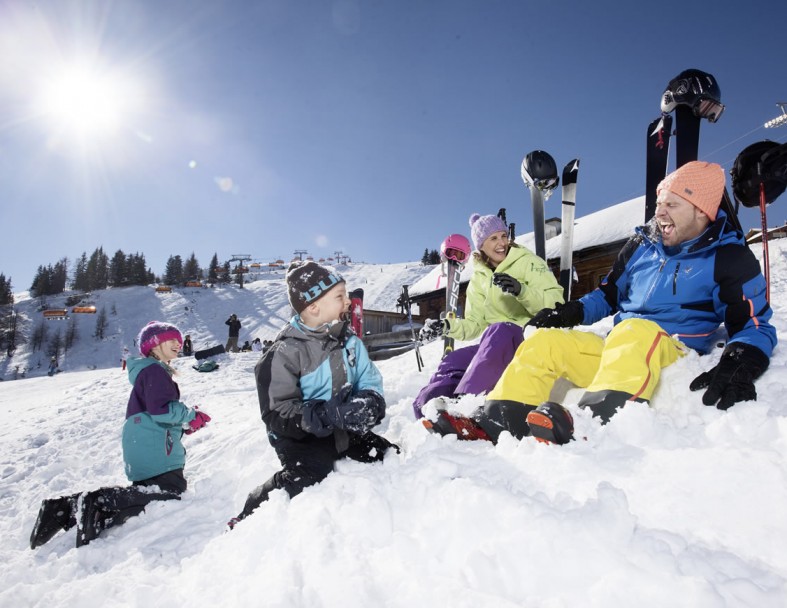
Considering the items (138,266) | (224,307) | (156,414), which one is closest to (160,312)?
(224,307)

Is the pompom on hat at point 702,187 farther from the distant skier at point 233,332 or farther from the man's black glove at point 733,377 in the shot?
the distant skier at point 233,332

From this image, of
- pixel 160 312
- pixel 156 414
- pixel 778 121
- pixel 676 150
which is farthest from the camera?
pixel 160 312

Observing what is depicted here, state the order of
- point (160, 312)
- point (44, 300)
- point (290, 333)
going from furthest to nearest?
1. point (44, 300)
2. point (160, 312)
3. point (290, 333)

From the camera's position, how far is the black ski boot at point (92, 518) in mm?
2425

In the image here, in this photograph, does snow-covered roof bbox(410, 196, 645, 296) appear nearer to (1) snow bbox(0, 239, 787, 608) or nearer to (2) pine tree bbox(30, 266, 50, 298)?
(1) snow bbox(0, 239, 787, 608)

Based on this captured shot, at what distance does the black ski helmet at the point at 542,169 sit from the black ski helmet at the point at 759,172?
247cm

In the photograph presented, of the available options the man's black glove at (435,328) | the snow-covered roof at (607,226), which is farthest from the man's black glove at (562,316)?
the snow-covered roof at (607,226)

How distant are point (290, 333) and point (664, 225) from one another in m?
2.29

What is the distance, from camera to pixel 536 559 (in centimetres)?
108

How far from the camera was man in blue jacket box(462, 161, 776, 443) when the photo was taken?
184 centimetres

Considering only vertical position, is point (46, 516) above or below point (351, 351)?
below

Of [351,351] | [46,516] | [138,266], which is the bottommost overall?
[46,516]

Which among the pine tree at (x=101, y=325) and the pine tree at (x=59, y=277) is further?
the pine tree at (x=59, y=277)

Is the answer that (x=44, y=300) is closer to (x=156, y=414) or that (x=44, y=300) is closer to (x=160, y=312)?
(x=160, y=312)
